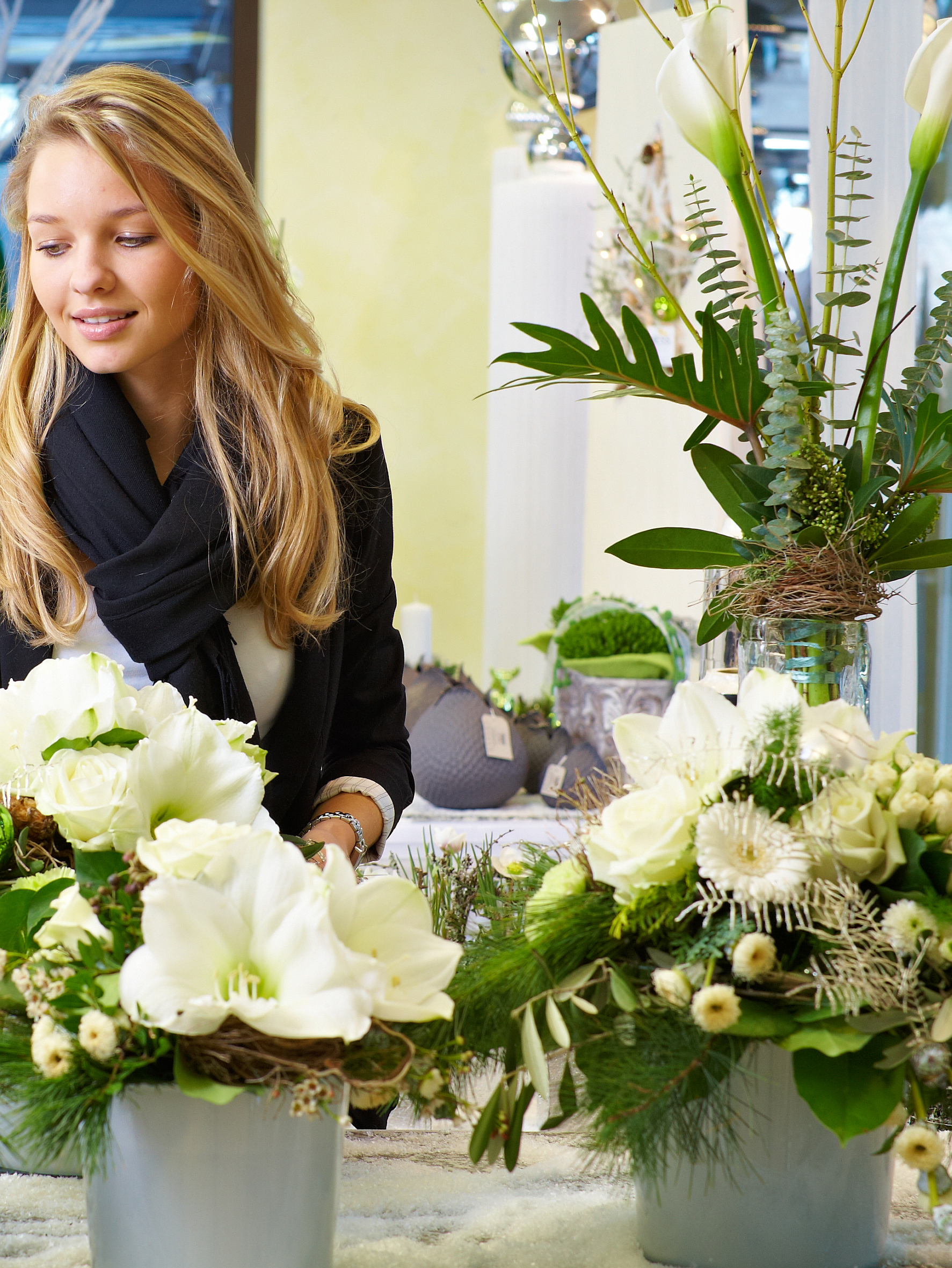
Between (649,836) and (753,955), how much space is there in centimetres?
7

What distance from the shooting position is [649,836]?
0.54 metres

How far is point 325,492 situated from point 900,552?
558 millimetres

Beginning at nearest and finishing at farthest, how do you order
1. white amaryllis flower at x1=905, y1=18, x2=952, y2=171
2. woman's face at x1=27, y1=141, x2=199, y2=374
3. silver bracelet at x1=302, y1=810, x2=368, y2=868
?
white amaryllis flower at x1=905, y1=18, x2=952, y2=171 < woman's face at x1=27, y1=141, x2=199, y2=374 < silver bracelet at x1=302, y1=810, x2=368, y2=868

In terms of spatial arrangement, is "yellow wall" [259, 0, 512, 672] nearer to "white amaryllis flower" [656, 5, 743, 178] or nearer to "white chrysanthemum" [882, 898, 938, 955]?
"white amaryllis flower" [656, 5, 743, 178]

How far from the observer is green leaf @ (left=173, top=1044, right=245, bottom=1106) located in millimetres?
456

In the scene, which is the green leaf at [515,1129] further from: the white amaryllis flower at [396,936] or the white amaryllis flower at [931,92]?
the white amaryllis flower at [931,92]

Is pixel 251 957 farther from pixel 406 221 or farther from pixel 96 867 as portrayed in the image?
pixel 406 221

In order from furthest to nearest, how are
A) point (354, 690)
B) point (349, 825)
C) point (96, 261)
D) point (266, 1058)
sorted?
1. point (354, 690)
2. point (349, 825)
3. point (96, 261)
4. point (266, 1058)

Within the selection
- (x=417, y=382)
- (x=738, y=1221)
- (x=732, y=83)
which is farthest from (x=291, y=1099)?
(x=417, y=382)

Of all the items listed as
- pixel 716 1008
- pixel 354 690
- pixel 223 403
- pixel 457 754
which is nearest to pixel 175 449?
pixel 223 403

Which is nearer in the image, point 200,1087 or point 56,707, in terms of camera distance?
point 200,1087

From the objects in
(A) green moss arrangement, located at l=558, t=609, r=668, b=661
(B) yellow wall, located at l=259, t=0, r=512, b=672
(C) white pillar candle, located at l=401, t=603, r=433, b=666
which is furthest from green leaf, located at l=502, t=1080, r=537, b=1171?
(B) yellow wall, located at l=259, t=0, r=512, b=672

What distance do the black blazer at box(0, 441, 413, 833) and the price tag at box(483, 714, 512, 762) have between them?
83 cm

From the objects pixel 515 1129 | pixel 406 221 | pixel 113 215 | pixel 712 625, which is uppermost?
pixel 406 221
